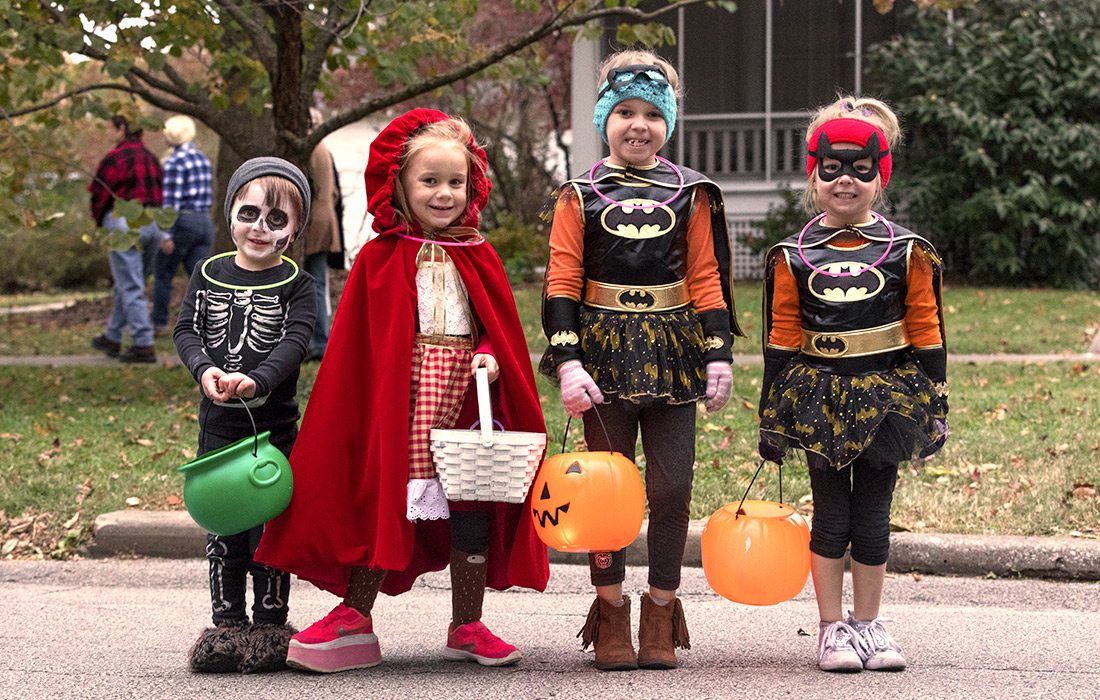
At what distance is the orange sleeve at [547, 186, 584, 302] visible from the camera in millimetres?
4082

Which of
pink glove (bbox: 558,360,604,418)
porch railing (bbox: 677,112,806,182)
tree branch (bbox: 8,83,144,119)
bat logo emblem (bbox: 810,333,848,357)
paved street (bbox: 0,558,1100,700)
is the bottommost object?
paved street (bbox: 0,558,1100,700)

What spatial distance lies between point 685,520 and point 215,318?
1.56 metres

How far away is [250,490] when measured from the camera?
3863 millimetres

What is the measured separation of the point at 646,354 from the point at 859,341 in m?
0.62

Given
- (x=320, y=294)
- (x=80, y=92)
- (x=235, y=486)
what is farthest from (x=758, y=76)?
(x=235, y=486)

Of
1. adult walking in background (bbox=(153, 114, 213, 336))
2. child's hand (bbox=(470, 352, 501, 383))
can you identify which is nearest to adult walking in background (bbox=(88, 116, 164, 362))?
adult walking in background (bbox=(153, 114, 213, 336))

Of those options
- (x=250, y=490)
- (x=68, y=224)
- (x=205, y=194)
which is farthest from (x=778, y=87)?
(x=250, y=490)

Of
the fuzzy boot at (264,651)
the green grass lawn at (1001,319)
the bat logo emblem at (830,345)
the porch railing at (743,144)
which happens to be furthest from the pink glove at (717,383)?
the porch railing at (743,144)

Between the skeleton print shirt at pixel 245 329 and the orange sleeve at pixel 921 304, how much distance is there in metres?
1.81

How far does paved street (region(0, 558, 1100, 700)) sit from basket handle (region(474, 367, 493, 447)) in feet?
2.45

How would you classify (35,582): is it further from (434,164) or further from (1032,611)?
(1032,611)

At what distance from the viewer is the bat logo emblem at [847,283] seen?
398cm

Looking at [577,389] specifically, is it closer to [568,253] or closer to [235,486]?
[568,253]

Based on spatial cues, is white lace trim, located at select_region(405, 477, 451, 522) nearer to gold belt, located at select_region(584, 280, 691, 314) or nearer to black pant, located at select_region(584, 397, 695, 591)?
black pant, located at select_region(584, 397, 695, 591)
